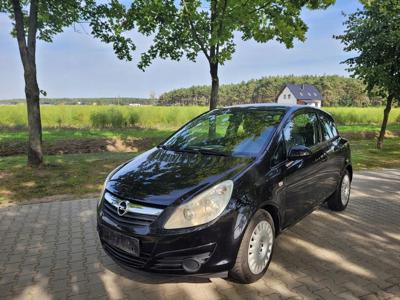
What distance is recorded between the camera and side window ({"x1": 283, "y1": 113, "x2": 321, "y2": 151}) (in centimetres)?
420

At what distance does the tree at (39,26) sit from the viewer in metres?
8.46

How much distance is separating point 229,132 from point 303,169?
1.01 m

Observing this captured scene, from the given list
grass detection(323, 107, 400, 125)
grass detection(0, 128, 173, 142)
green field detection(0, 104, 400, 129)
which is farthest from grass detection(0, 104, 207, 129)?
grass detection(323, 107, 400, 125)

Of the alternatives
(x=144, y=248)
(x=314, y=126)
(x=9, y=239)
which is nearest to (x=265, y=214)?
(x=144, y=248)

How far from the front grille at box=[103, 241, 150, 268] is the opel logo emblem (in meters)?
0.37

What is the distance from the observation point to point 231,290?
11.1 ft

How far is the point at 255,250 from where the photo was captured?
341 centimetres

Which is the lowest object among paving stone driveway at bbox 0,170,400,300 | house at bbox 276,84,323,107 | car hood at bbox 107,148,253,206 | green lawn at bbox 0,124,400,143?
paving stone driveway at bbox 0,170,400,300

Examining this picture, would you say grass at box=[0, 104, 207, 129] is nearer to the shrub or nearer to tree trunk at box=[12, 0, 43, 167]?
the shrub

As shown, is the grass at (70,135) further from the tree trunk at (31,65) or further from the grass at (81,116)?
the tree trunk at (31,65)

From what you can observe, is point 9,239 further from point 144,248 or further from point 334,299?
point 334,299

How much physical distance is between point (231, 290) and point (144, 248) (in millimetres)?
990

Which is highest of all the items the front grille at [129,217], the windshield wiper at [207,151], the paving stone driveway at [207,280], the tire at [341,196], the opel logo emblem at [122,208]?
the windshield wiper at [207,151]

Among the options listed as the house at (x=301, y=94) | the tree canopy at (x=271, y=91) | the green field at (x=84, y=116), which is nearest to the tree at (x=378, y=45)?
the green field at (x=84, y=116)
